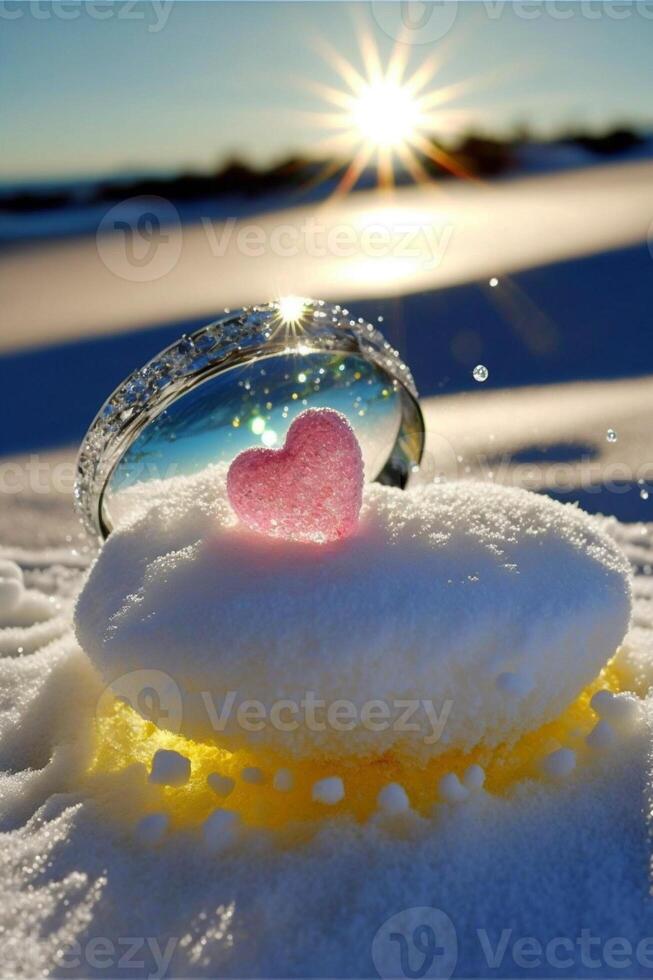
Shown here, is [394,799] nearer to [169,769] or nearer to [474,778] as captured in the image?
[474,778]

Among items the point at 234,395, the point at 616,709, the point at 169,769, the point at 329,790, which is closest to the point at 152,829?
the point at 169,769

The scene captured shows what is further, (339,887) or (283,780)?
(283,780)

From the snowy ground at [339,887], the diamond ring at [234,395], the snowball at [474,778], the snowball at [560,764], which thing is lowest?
the snowy ground at [339,887]

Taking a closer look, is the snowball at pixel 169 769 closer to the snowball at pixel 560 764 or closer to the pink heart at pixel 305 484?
the pink heart at pixel 305 484

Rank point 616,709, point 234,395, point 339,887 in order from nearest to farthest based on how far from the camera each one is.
→ point 339,887, point 616,709, point 234,395

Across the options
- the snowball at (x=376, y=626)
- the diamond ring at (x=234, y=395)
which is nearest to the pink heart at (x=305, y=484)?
the snowball at (x=376, y=626)

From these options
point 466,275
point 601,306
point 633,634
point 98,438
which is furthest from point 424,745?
point 466,275
